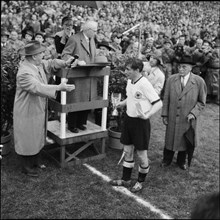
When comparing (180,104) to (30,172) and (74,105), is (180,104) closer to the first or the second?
(74,105)

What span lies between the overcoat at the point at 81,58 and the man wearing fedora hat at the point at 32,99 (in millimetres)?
367

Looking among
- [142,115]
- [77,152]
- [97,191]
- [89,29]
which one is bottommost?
[97,191]

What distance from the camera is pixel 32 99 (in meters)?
5.05

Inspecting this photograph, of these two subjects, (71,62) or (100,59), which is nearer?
(71,62)

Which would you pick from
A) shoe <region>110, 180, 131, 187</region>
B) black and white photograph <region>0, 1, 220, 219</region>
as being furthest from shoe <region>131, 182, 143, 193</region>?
shoe <region>110, 180, 131, 187</region>

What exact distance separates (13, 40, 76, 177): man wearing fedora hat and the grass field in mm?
363

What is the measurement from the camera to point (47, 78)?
5426 millimetres

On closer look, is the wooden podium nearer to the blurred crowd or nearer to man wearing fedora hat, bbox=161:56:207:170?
A: man wearing fedora hat, bbox=161:56:207:170

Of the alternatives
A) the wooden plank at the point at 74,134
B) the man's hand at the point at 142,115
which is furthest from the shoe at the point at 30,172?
the man's hand at the point at 142,115

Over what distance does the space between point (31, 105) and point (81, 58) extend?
1094 mm

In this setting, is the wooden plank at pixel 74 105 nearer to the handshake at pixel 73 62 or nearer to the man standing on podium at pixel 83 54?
the man standing on podium at pixel 83 54

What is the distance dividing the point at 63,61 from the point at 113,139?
206 cm

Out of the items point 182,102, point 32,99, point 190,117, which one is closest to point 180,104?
point 182,102

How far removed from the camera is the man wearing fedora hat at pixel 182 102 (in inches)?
216
